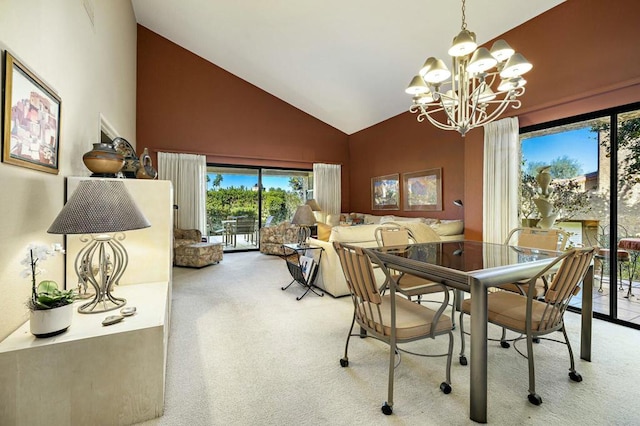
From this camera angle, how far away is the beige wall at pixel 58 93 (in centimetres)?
140

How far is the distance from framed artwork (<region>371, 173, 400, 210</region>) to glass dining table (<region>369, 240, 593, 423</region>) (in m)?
3.99

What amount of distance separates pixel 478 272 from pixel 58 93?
2910 millimetres

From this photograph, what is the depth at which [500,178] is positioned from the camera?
12.4 feet

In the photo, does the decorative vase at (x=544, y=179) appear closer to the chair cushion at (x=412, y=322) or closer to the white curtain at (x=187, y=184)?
the chair cushion at (x=412, y=322)

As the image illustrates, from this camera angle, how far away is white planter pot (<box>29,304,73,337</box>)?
1360 mm

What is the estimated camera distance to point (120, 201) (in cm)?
167

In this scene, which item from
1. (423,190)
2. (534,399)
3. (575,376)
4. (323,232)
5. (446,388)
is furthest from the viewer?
(423,190)

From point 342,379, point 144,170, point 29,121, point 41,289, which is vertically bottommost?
point 342,379

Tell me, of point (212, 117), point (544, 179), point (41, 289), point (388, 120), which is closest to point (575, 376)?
point (544, 179)

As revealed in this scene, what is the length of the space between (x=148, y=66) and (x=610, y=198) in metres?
7.82

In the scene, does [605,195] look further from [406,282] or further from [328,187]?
[328,187]

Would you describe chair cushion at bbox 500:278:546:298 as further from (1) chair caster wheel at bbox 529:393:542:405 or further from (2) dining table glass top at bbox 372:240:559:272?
(1) chair caster wheel at bbox 529:393:542:405

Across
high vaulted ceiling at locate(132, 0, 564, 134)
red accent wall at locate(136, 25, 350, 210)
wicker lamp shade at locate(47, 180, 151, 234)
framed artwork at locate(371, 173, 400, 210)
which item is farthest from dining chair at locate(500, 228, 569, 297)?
red accent wall at locate(136, 25, 350, 210)

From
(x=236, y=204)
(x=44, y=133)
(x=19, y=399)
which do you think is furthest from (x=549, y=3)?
(x=236, y=204)
